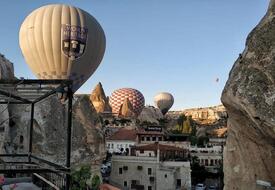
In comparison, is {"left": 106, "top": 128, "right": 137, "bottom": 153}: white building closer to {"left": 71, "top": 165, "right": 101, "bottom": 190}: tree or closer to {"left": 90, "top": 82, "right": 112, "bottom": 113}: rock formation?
{"left": 71, "top": 165, "right": 101, "bottom": 190}: tree

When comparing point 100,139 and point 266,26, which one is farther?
point 100,139

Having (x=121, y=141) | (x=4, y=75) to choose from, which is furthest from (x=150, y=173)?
(x=4, y=75)

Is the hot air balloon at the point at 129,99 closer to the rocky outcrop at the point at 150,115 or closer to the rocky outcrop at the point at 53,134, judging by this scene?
the rocky outcrop at the point at 150,115

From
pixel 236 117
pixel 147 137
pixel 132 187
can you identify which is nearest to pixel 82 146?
pixel 132 187

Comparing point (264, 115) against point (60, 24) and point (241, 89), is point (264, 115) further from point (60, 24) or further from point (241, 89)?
point (60, 24)

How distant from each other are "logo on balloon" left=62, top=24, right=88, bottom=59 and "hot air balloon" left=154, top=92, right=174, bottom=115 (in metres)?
65.6

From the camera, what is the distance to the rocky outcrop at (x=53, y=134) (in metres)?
37.1

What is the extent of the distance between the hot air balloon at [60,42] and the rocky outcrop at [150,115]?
51.0 metres

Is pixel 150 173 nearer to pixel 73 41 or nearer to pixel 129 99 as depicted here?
pixel 73 41

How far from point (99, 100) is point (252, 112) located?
8222 centimetres

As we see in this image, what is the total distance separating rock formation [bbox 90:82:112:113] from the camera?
87.8 meters

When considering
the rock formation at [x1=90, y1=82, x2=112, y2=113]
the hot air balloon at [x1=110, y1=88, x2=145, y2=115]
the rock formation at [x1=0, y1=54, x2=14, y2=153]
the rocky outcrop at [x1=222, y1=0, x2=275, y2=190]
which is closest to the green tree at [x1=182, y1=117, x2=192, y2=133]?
the hot air balloon at [x1=110, y1=88, x2=145, y2=115]

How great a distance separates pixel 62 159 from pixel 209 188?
1490cm

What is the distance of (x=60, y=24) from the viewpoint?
115 ft
